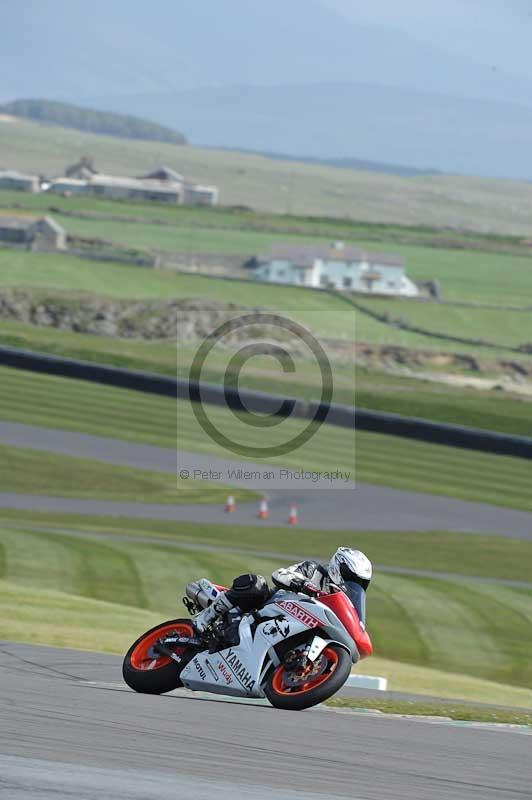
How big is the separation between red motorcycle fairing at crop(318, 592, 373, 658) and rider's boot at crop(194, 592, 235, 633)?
0.78m

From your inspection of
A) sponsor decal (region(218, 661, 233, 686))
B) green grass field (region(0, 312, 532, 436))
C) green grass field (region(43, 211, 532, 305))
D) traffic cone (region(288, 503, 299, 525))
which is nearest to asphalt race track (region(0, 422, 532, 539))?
traffic cone (region(288, 503, 299, 525))

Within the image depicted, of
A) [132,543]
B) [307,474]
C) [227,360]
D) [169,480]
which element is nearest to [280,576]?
[132,543]

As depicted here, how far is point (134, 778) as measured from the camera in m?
6.39

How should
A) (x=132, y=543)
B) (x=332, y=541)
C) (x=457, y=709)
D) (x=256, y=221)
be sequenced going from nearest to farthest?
(x=457, y=709)
(x=132, y=543)
(x=332, y=541)
(x=256, y=221)

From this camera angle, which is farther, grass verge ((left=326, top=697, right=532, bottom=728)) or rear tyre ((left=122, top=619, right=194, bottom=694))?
grass verge ((left=326, top=697, right=532, bottom=728))

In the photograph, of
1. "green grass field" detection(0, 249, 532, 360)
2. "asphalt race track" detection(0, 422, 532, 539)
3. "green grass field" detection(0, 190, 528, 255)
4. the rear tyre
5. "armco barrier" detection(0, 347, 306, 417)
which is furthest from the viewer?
"green grass field" detection(0, 190, 528, 255)

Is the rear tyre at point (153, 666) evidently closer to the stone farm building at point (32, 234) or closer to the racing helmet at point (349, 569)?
the racing helmet at point (349, 569)

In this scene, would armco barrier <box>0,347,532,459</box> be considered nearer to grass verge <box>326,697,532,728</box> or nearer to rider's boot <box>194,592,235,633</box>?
grass verge <box>326,697,532,728</box>

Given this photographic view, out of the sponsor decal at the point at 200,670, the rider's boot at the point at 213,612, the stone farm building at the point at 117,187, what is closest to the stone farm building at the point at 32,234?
the stone farm building at the point at 117,187

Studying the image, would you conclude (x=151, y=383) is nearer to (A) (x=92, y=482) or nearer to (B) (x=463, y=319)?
(A) (x=92, y=482)

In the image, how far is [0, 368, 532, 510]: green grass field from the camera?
41406 millimetres

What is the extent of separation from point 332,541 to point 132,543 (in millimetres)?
5501

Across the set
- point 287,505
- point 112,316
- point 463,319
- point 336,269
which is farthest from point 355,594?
point 336,269

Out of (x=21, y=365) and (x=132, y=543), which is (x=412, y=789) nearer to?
(x=132, y=543)
